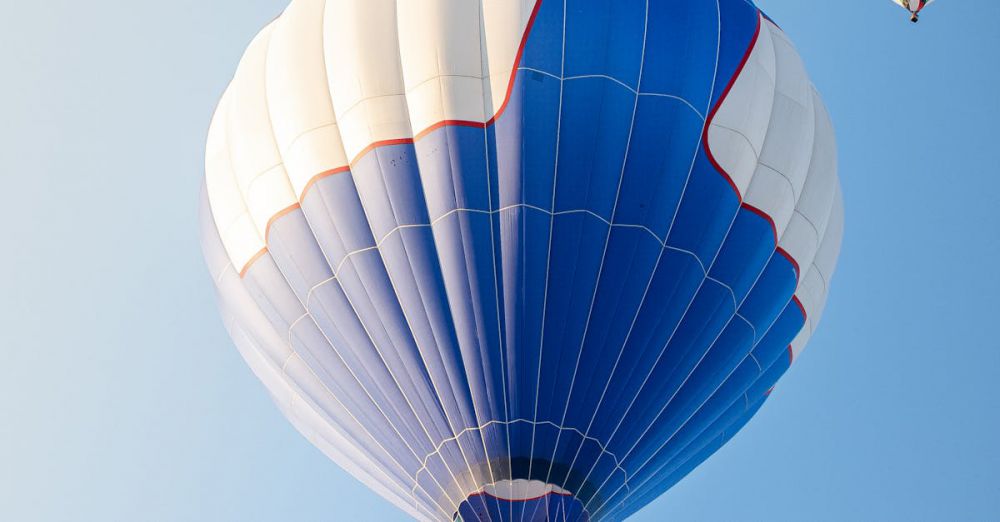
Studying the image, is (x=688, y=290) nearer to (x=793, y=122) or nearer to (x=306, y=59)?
(x=793, y=122)

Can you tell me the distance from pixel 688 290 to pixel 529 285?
4.04 feet

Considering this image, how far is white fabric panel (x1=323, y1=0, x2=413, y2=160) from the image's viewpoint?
1028 cm

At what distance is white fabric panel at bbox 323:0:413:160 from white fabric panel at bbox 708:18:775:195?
2.35 m

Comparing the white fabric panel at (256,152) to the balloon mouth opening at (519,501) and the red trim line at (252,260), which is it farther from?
the balloon mouth opening at (519,501)

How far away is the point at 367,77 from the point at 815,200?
3845mm

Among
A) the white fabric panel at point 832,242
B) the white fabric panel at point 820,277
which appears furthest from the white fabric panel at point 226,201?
the white fabric panel at point 832,242

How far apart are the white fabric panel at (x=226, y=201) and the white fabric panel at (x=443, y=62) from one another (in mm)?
1856

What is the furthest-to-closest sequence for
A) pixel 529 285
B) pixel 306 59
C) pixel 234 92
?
pixel 234 92
pixel 306 59
pixel 529 285

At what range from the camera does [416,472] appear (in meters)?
10.7

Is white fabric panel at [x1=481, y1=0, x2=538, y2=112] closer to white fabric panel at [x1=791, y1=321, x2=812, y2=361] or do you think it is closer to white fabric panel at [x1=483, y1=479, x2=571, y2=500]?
white fabric panel at [x1=483, y1=479, x2=571, y2=500]

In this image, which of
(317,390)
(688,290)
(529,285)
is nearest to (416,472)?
(317,390)

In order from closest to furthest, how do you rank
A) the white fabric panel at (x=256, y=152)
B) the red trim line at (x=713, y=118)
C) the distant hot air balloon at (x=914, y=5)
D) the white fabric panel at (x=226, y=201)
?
the red trim line at (x=713, y=118)
the white fabric panel at (x=256, y=152)
the white fabric panel at (x=226, y=201)
the distant hot air balloon at (x=914, y=5)

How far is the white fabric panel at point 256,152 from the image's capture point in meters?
10.8

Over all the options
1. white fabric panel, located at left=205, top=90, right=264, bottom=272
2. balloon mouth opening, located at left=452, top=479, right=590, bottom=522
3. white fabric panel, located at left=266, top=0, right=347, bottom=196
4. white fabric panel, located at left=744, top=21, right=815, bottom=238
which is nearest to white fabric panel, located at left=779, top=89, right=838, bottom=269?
white fabric panel, located at left=744, top=21, right=815, bottom=238
